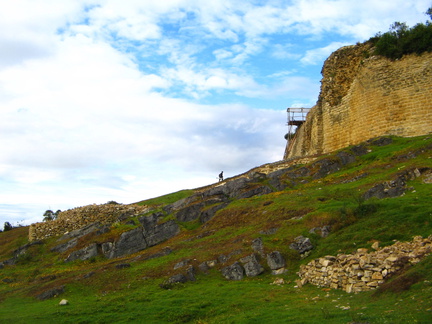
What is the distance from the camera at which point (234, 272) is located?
68.1ft

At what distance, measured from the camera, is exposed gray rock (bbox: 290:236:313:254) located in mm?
20578

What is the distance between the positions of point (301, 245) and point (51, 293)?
12826 millimetres

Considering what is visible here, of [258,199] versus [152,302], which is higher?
[258,199]

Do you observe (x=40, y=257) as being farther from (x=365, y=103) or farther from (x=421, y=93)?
(x=421, y=93)

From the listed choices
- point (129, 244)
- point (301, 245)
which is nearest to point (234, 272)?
point (301, 245)

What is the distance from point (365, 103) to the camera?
40.6 m

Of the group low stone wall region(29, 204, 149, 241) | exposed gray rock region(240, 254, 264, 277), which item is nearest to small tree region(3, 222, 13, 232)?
low stone wall region(29, 204, 149, 241)

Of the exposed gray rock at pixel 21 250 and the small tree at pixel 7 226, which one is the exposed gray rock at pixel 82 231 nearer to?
the exposed gray rock at pixel 21 250

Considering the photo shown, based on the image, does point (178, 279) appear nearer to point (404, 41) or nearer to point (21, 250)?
point (21, 250)

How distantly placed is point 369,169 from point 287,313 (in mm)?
19158

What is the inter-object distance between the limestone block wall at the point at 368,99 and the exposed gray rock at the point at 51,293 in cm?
2967

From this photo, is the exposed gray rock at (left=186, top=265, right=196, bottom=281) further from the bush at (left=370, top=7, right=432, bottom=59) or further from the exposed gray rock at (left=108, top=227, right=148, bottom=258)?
the bush at (left=370, top=7, right=432, bottom=59)

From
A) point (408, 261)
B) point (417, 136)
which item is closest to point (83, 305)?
point (408, 261)

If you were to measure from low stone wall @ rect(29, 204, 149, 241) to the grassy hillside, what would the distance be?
22.8 ft
